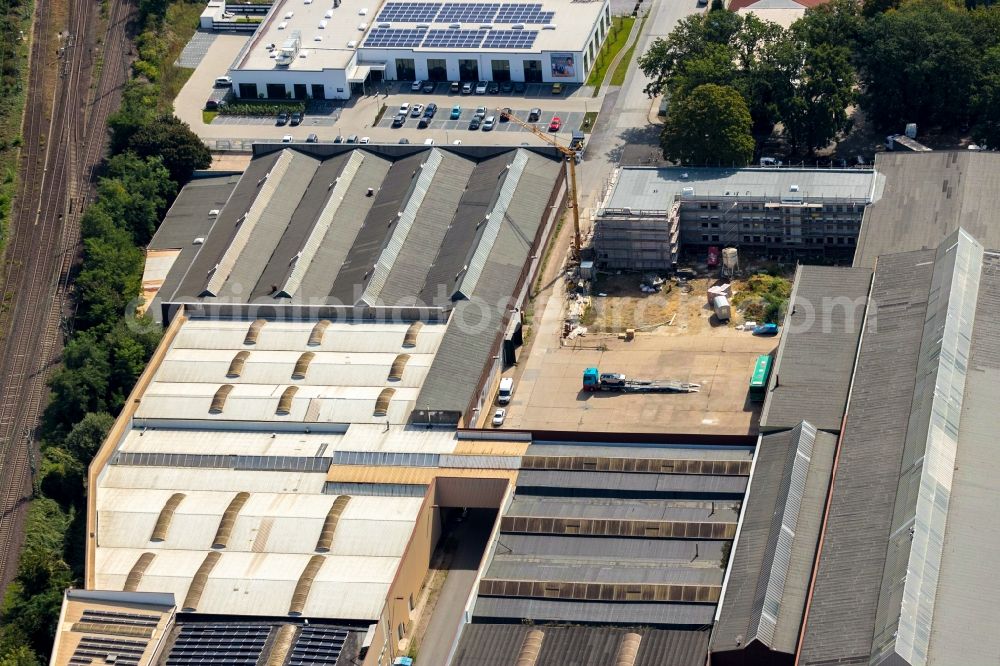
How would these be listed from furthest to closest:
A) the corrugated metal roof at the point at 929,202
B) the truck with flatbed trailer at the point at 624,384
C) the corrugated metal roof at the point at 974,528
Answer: the corrugated metal roof at the point at 929,202 → the truck with flatbed trailer at the point at 624,384 → the corrugated metal roof at the point at 974,528

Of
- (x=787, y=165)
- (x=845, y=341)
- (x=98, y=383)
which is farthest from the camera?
(x=787, y=165)

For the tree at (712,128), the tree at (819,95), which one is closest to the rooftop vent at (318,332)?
the tree at (712,128)

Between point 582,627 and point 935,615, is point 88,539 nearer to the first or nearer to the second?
point 582,627

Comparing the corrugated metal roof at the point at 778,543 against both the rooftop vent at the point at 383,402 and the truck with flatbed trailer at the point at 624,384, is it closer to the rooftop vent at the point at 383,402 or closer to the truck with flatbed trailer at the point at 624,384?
the truck with flatbed trailer at the point at 624,384

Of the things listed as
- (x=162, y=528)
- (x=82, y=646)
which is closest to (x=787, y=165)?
(x=162, y=528)

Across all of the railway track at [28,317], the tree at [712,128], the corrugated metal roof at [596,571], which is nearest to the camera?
the corrugated metal roof at [596,571]

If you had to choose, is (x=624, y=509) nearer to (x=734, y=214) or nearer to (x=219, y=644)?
(x=219, y=644)
